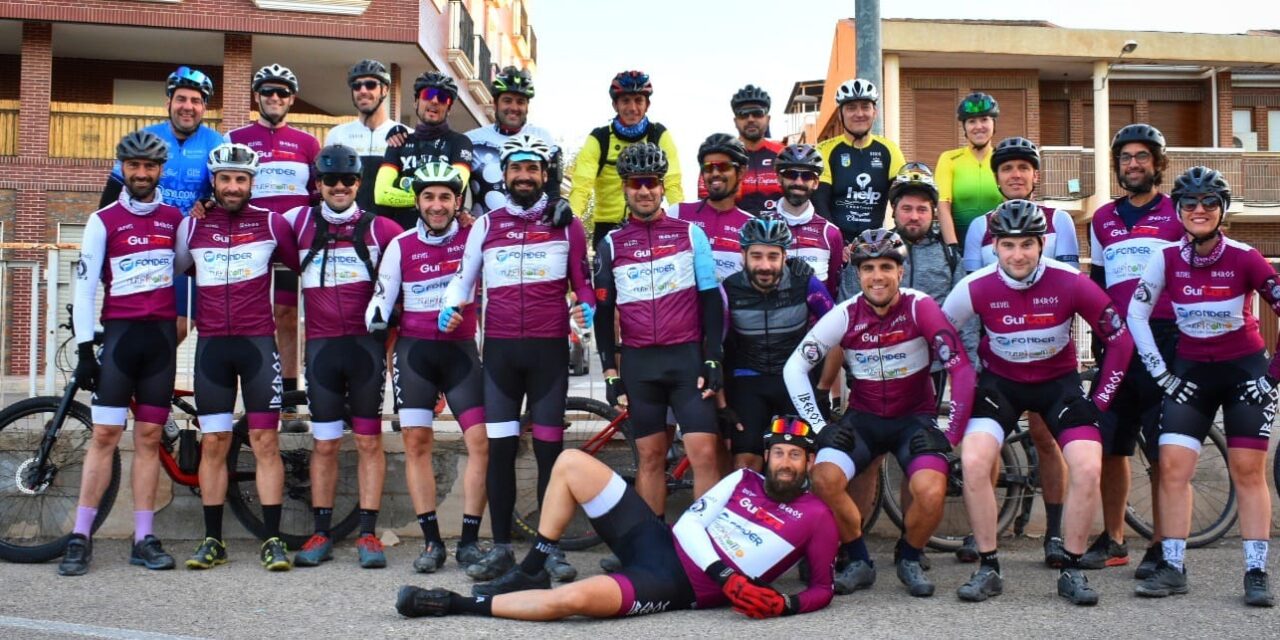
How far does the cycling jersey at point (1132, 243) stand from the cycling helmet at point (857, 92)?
6.00 ft

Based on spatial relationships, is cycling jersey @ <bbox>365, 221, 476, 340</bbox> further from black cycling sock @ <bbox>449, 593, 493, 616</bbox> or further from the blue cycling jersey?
black cycling sock @ <bbox>449, 593, 493, 616</bbox>

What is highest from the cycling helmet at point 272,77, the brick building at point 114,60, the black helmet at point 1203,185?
the brick building at point 114,60

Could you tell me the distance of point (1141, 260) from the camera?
700cm

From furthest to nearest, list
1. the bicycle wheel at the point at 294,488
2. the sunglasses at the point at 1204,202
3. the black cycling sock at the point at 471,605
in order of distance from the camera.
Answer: the bicycle wheel at the point at 294,488
the sunglasses at the point at 1204,202
the black cycling sock at the point at 471,605

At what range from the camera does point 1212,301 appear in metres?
6.37

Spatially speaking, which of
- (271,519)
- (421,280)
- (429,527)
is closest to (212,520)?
(271,519)

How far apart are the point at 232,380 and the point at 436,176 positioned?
1796 millimetres

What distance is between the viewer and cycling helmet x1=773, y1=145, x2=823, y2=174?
7.39m

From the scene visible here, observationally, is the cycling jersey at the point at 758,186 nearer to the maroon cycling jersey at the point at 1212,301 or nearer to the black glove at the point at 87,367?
the maroon cycling jersey at the point at 1212,301

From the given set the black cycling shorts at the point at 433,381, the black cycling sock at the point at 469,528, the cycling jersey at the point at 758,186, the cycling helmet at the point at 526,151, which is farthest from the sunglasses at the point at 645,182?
the black cycling sock at the point at 469,528

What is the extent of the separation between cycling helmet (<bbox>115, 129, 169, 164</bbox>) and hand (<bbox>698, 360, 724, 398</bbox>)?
363 cm

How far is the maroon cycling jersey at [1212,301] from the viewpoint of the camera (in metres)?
6.36

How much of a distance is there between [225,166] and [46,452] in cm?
217

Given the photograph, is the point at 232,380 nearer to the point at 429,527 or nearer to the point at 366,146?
the point at 429,527
